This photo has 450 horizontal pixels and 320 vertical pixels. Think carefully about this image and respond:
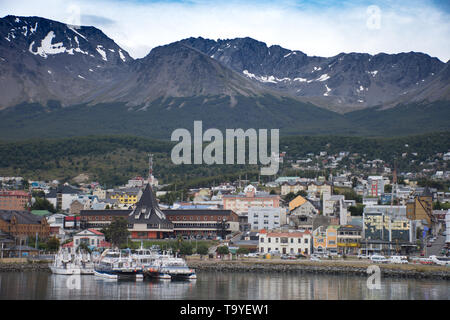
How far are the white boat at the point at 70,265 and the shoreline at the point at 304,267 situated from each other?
1524 mm

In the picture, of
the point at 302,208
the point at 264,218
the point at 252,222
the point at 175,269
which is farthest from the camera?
the point at 302,208

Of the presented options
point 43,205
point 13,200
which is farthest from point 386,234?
point 13,200

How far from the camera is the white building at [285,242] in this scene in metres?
78.9

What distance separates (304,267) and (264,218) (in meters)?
23.5

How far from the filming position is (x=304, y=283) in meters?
59.5

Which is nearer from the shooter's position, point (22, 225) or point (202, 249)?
point (202, 249)

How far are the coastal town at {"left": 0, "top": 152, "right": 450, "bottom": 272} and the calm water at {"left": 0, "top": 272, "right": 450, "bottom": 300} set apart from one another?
408 inches

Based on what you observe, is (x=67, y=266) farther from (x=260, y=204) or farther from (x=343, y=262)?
(x=260, y=204)

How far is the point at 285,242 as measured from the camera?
79.3 m

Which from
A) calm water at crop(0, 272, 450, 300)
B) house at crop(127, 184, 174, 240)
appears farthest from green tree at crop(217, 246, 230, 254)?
house at crop(127, 184, 174, 240)

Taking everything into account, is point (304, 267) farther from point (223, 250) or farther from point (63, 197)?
point (63, 197)

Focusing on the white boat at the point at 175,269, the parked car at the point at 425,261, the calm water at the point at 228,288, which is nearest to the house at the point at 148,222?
the white boat at the point at 175,269

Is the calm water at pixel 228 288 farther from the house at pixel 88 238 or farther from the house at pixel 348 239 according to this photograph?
→ the house at pixel 88 238
